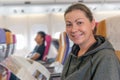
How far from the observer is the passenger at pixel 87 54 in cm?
123

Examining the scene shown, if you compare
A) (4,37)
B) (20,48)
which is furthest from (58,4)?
(4,37)

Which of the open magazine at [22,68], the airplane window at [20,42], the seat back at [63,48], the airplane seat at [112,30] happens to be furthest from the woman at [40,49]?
the airplane seat at [112,30]

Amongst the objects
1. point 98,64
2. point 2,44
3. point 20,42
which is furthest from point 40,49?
point 98,64

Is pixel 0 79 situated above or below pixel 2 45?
below

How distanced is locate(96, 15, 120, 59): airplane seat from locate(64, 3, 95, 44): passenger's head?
0.21 meters

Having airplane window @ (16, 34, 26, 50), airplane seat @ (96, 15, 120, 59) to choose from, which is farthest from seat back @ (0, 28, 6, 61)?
airplane window @ (16, 34, 26, 50)

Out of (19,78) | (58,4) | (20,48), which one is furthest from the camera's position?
(20,48)

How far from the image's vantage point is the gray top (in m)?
1.22

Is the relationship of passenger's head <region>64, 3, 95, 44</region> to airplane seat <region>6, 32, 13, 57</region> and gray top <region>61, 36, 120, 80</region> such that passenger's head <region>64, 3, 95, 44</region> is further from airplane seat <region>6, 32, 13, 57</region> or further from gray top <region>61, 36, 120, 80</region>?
airplane seat <region>6, 32, 13, 57</region>

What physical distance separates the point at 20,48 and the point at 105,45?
24.0 feet

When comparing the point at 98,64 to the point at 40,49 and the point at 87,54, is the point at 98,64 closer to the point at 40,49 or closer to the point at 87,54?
the point at 87,54

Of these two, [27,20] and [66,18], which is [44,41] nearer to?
[27,20]

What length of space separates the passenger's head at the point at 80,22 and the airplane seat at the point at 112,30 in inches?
8.4

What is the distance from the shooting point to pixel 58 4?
25.6ft
